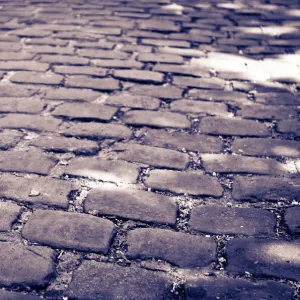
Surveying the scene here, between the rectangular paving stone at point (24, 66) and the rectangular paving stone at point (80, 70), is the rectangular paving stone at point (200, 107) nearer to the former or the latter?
the rectangular paving stone at point (80, 70)

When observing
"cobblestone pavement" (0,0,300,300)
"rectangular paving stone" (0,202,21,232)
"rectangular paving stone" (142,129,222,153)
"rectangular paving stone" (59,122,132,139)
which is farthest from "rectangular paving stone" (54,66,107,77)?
"rectangular paving stone" (0,202,21,232)

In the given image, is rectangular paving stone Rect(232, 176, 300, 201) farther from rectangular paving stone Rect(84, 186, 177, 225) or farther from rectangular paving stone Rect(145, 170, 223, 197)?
rectangular paving stone Rect(84, 186, 177, 225)

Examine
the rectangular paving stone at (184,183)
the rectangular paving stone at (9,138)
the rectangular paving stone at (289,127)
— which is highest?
the rectangular paving stone at (9,138)

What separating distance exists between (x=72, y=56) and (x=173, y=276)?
94.0 inches

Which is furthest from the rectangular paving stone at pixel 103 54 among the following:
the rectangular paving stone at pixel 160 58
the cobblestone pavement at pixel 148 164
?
the rectangular paving stone at pixel 160 58

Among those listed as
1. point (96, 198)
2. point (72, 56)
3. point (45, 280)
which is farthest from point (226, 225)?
point (72, 56)

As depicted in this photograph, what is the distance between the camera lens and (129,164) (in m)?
2.28

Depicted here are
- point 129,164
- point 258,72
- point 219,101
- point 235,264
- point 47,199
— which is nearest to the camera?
point 235,264

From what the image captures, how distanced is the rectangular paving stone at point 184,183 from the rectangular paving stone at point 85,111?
64 centimetres

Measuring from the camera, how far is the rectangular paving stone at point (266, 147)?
241 cm

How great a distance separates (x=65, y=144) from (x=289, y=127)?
1227mm

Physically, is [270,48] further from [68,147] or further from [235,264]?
[235,264]

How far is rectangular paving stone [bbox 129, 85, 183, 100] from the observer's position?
119 inches

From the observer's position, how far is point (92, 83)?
10.3ft
